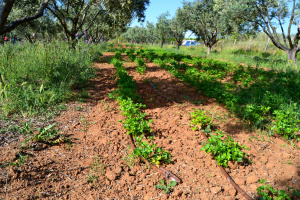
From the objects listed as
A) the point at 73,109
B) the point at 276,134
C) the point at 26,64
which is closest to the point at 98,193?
the point at 73,109

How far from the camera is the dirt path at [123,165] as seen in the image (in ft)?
7.32

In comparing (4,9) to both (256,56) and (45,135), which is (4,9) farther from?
(256,56)

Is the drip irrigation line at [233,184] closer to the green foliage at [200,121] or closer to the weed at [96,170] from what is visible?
the green foliage at [200,121]

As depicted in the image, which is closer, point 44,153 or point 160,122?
point 44,153

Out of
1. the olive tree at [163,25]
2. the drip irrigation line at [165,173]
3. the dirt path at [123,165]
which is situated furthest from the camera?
the olive tree at [163,25]

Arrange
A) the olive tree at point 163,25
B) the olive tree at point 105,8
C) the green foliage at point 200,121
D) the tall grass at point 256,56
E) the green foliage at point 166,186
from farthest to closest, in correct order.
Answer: the olive tree at point 163,25, the tall grass at point 256,56, the olive tree at point 105,8, the green foliage at point 200,121, the green foliage at point 166,186

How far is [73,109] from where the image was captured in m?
4.25

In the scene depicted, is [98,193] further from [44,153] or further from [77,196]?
[44,153]

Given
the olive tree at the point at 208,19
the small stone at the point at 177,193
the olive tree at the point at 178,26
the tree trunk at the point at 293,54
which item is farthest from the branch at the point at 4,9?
the olive tree at the point at 178,26

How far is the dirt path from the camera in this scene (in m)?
2.23

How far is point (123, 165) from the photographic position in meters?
2.76

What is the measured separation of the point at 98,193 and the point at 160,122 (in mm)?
2278

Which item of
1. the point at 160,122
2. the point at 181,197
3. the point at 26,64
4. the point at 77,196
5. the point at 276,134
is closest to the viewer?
the point at 77,196

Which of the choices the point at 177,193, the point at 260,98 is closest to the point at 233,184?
the point at 177,193
